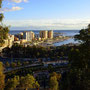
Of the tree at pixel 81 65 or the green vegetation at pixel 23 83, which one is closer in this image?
the tree at pixel 81 65

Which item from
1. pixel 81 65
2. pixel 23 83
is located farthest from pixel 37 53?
pixel 81 65

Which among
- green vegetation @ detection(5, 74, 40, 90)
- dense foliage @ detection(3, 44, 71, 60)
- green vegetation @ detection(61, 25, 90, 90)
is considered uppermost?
green vegetation @ detection(61, 25, 90, 90)

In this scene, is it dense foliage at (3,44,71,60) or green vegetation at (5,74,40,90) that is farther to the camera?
dense foliage at (3,44,71,60)

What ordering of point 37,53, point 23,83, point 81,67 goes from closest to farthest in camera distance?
point 81,67
point 23,83
point 37,53

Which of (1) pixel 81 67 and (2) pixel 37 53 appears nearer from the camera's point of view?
(1) pixel 81 67

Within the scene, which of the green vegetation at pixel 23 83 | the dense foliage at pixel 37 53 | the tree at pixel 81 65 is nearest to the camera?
the tree at pixel 81 65

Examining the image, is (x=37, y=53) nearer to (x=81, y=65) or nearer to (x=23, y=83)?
(x=23, y=83)

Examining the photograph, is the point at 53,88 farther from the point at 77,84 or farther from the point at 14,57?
the point at 14,57

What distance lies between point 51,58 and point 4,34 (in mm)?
10338

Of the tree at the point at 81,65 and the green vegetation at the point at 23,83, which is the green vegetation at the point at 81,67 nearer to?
the tree at the point at 81,65

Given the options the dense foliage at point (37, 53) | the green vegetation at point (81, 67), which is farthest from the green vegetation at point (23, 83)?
the dense foliage at point (37, 53)

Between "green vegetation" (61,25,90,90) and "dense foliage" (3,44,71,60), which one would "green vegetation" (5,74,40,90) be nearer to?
"green vegetation" (61,25,90,90)

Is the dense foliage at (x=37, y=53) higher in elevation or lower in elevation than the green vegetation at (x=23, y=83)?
lower

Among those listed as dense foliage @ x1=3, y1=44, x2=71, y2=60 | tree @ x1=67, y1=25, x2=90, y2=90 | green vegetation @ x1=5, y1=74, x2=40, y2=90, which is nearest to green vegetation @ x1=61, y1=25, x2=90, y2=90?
tree @ x1=67, y1=25, x2=90, y2=90
